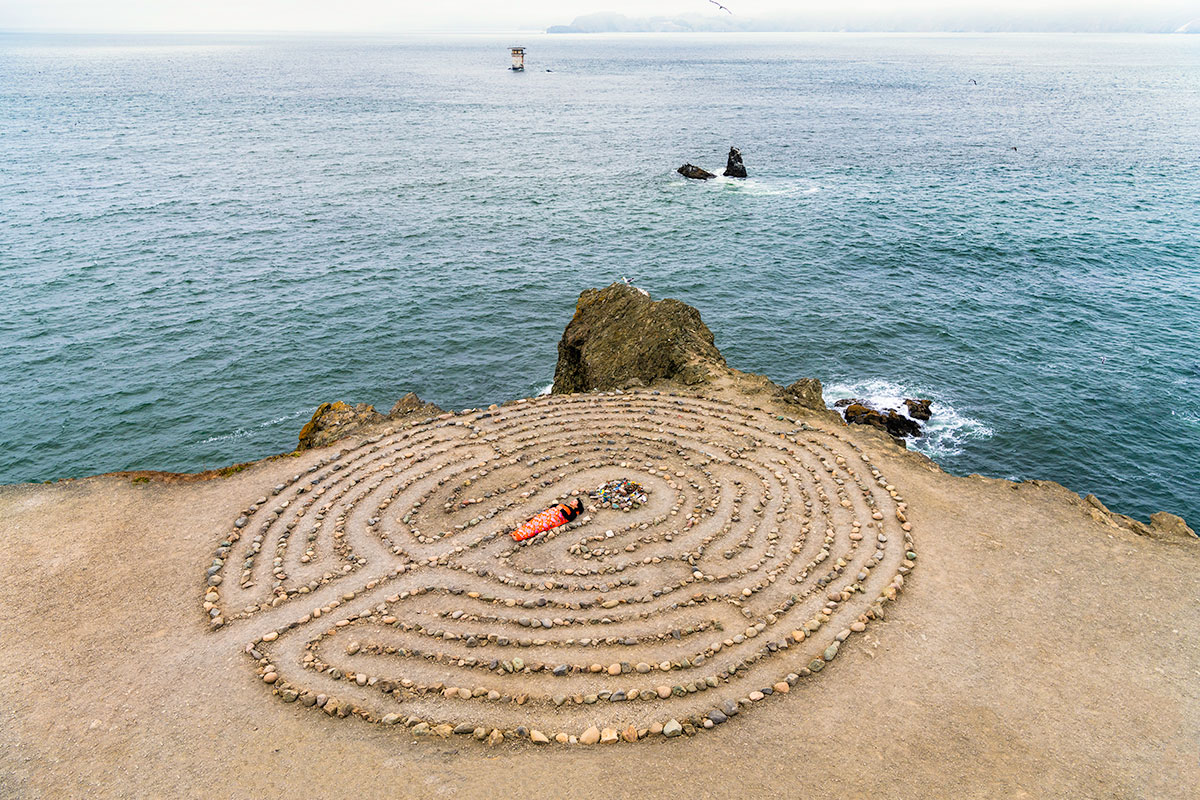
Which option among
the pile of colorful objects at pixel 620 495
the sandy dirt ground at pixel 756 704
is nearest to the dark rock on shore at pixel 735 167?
the pile of colorful objects at pixel 620 495

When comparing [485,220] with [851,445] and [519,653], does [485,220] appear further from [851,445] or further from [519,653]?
[519,653]

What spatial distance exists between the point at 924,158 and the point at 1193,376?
61446 mm

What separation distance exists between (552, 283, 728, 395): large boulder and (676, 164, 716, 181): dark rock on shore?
166 feet

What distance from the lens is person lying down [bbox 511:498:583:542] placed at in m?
22.8

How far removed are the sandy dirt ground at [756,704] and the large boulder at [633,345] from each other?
13658mm

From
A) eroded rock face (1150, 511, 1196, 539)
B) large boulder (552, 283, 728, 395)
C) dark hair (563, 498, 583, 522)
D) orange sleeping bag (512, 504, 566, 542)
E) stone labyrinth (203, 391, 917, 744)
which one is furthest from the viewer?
large boulder (552, 283, 728, 395)

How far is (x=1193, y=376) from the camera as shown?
132 ft

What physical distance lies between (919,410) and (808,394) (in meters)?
10.2

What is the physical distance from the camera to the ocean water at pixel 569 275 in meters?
37.9

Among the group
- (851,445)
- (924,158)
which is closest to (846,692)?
(851,445)

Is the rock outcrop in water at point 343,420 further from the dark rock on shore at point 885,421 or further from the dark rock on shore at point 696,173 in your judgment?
the dark rock on shore at point 696,173

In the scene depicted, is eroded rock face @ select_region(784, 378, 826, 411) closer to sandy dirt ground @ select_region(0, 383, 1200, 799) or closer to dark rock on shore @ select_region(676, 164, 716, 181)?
sandy dirt ground @ select_region(0, 383, 1200, 799)

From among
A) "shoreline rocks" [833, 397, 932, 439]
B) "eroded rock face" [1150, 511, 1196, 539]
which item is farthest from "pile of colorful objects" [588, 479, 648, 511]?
"eroded rock face" [1150, 511, 1196, 539]

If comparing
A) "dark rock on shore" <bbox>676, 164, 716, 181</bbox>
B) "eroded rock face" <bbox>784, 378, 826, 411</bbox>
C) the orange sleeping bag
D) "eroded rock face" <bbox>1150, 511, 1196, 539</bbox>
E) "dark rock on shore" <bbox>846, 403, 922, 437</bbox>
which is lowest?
"dark rock on shore" <bbox>846, 403, 922, 437</bbox>
